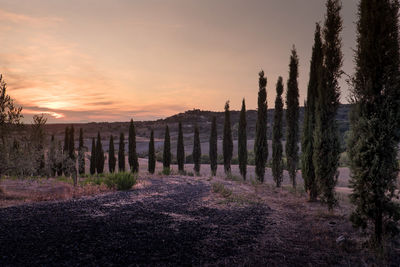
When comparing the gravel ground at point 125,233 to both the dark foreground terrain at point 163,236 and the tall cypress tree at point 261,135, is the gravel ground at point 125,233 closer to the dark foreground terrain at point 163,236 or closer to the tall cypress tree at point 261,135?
the dark foreground terrain at point 163,236

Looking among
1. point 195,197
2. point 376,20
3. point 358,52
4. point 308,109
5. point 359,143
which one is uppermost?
point 376,20

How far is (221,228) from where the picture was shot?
1000cm

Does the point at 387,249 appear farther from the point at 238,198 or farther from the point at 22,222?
the point at 22,222

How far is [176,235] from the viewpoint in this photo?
8.97 m

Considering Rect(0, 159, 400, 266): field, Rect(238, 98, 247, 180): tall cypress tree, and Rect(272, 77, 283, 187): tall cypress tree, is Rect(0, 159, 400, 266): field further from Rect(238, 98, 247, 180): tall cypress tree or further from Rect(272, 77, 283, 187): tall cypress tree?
Rect(238, 98, 247, 180): tall cypress tree

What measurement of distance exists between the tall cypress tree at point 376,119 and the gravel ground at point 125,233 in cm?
355

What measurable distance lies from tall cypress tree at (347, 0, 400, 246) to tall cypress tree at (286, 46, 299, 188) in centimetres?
1428

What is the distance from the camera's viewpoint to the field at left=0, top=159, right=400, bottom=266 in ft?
23.3

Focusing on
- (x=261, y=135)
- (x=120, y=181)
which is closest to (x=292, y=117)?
(x=261, y=135)

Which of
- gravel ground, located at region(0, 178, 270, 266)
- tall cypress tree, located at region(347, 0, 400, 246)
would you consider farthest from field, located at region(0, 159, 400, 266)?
tall cypress tree, located at region(347, 0, 400, 246)

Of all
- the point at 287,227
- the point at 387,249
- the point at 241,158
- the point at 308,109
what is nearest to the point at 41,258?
the point at 287,227

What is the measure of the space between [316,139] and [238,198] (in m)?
5.25

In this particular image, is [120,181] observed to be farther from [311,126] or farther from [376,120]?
[376,120]

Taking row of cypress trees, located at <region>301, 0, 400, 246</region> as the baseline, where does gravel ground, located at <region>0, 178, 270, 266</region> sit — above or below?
below
